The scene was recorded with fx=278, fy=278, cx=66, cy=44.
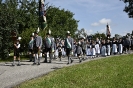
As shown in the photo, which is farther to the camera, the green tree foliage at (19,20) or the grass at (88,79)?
the green tree foliage at (19,20)

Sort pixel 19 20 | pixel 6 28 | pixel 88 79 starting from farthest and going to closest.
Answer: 1. pixel 19 20
2. pixel 6 28
3. pixel 88 79

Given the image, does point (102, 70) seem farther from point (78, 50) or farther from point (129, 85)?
point (78, 50)

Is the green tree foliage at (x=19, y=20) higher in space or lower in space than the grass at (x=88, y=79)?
higher

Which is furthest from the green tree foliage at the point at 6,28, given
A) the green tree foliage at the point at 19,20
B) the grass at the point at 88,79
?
the grass at the point at 88,79

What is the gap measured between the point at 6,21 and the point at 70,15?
5640cm

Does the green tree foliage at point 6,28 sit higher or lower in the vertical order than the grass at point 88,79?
higher

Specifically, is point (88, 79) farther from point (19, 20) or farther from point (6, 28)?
point (19, 20)

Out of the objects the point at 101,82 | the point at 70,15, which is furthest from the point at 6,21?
the point at 70,15

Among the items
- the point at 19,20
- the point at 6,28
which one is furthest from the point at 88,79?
the point at 19,20

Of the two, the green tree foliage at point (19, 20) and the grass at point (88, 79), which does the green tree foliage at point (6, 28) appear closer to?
the green tree foliage at point (19, 20)

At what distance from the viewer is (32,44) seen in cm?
1894

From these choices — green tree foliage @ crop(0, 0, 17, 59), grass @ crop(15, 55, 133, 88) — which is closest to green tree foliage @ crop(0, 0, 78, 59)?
green tree foliage @ crop(0, 0, 17, 59)

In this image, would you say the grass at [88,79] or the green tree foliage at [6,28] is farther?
the green tree foliage at [6,28]

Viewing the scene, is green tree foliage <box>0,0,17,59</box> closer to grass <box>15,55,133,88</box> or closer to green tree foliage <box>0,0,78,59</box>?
green tree foliage <box>0,0,78,59</box>
